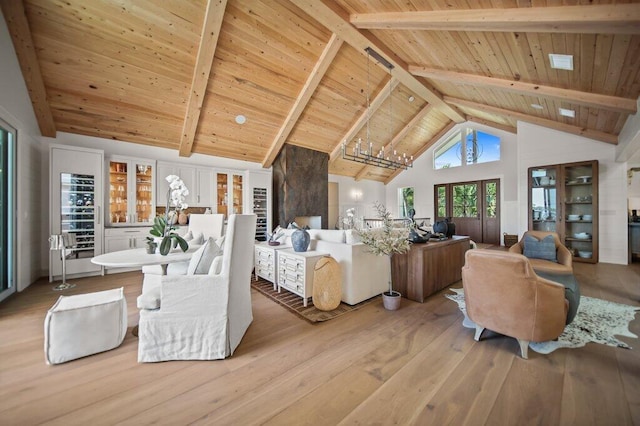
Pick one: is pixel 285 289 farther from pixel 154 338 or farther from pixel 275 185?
pixel 275 185

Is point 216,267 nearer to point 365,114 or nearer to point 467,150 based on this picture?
point 365,114

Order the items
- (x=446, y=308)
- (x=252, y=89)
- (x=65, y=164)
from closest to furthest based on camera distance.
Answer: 1. (x=446, y=308)
2. (x=65, y=164)
3. (x=252, y=89)

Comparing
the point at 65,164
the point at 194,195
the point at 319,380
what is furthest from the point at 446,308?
the point at 65,164

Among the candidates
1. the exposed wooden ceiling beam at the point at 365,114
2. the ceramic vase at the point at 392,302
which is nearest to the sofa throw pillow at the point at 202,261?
the ceramic vase at the point at 392,302

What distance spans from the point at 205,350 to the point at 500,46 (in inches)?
183

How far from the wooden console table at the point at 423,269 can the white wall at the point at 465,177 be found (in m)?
5.24

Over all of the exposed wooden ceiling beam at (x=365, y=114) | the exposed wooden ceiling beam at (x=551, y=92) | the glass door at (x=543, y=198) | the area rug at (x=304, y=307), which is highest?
the exposed wooden ceiling beam at (x=365, y=114)

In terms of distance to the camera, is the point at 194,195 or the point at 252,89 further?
the point at 194,195

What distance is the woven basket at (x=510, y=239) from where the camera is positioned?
22.9 ft

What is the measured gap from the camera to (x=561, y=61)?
2.89 m

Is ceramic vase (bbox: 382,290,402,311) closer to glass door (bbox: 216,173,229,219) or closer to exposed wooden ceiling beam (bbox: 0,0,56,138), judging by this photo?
glass door (bbox: 216,173,229,219)

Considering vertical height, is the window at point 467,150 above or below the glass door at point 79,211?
above

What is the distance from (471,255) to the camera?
2043mm

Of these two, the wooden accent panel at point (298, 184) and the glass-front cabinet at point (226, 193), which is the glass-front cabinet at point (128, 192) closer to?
the glass-front cabinet at point (226, 193)
